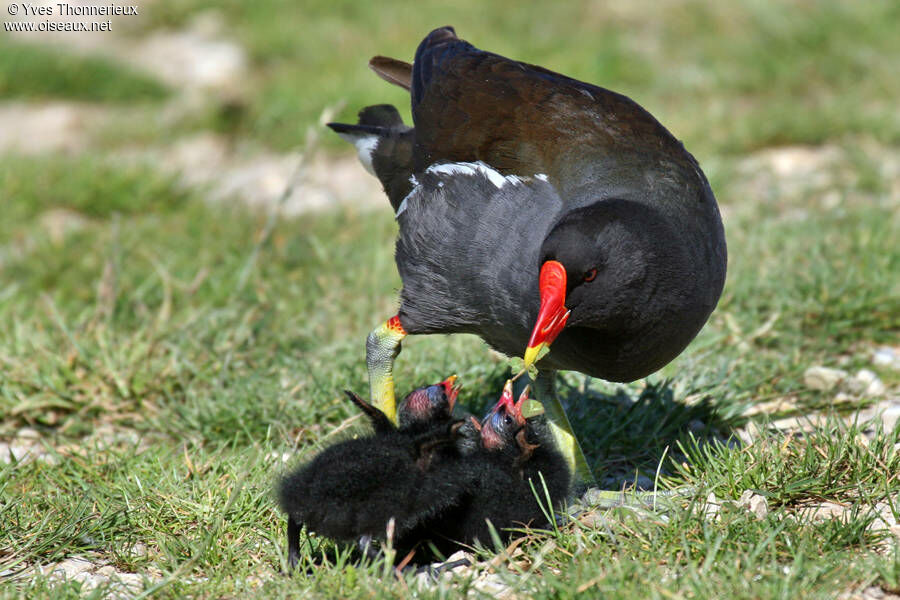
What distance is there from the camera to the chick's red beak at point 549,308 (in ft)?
8.62

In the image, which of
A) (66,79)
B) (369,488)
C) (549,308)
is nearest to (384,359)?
(369,488)

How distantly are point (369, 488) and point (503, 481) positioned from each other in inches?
16.7

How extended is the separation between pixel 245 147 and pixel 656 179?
15.1ft

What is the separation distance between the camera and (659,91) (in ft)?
24.6

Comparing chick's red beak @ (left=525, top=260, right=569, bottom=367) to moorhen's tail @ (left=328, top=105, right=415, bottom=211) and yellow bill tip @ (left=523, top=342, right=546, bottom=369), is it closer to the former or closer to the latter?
yellow bill tip @ (left=523, top=342, right=546, bottom=369)

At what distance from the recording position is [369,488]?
281 centimetres

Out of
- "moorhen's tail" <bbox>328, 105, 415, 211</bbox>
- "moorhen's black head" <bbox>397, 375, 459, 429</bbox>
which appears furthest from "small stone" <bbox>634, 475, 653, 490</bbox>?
"moorhen's tail" <bbox>328, 105, 415, 211</bbox>

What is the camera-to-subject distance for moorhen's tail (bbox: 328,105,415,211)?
376 cm

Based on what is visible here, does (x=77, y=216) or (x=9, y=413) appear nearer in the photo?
(x=9, y=413)

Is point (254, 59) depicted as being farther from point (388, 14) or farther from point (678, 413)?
point (678, 413)

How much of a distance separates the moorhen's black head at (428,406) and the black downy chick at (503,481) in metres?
0.13

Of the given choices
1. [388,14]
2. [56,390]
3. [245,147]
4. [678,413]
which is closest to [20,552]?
[56,390]

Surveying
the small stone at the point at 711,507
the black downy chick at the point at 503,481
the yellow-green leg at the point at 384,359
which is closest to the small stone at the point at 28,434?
the yellow-green leg at the point at 384,359

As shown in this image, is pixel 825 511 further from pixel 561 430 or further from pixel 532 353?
pixel 532 353
